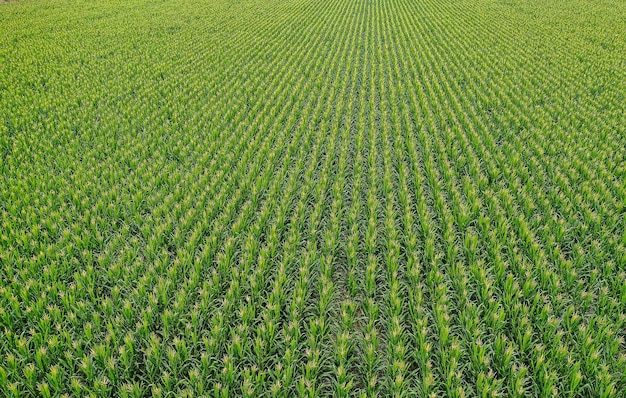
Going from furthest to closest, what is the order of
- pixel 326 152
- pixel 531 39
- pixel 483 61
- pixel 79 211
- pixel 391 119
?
pixel 531 39
pixel 483 61
pixel 391 119
pixel 326 152
pixel 79 211

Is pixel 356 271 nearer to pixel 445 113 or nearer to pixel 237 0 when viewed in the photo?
pixel 445 113

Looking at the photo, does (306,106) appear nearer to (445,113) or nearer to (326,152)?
(326,152)

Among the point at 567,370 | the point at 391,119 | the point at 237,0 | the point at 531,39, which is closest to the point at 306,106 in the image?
the point at 391,119

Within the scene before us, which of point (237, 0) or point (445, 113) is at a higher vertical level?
point (237, 0)

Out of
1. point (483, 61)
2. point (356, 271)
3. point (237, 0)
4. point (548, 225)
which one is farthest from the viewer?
point (237, 0)

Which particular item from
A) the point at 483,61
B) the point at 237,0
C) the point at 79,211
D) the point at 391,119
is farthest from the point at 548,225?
the point at 237,0

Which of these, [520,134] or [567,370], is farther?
[520,134]
